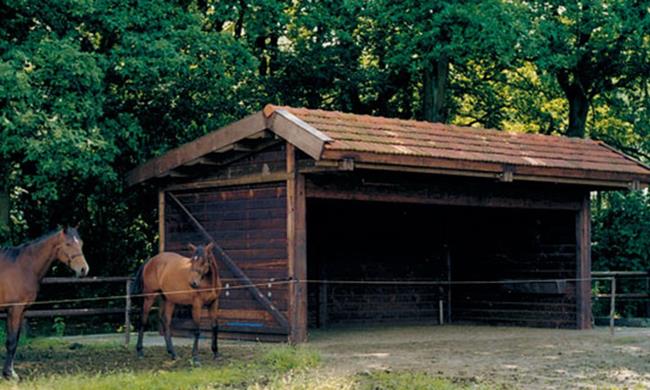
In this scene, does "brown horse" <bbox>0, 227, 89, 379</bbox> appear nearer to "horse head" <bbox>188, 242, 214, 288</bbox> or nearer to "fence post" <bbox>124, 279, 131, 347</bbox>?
"horse head" <bbox>188, 242, 214, 288</bbox>

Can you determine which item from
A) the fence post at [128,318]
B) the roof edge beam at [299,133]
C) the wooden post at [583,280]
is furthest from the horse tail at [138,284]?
the wooden post at [583,280]

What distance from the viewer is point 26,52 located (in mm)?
15922

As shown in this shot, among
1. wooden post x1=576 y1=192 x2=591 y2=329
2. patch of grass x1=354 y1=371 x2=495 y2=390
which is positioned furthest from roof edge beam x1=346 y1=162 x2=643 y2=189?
patch of grass x1=354 y1=371 x2=495 y2=390

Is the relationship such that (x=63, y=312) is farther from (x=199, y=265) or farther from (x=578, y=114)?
(x=578, y=114)

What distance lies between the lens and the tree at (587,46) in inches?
875

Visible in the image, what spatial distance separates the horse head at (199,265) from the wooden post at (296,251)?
1.59 meters

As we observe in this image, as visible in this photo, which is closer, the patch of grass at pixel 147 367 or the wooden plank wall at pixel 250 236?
the patch of grass at pixel 147 367

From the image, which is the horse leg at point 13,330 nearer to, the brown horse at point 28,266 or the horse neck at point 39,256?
the brown horse at point 28,266

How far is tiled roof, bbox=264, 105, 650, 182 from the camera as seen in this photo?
13.8 m

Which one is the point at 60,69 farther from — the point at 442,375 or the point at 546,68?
the point at 546,68

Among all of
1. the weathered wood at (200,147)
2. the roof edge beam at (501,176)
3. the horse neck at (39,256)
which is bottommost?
the horse neck at (39,256)

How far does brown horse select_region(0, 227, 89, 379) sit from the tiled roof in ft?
10.6

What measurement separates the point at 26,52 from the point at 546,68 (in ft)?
38.4

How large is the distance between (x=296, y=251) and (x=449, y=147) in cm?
277
